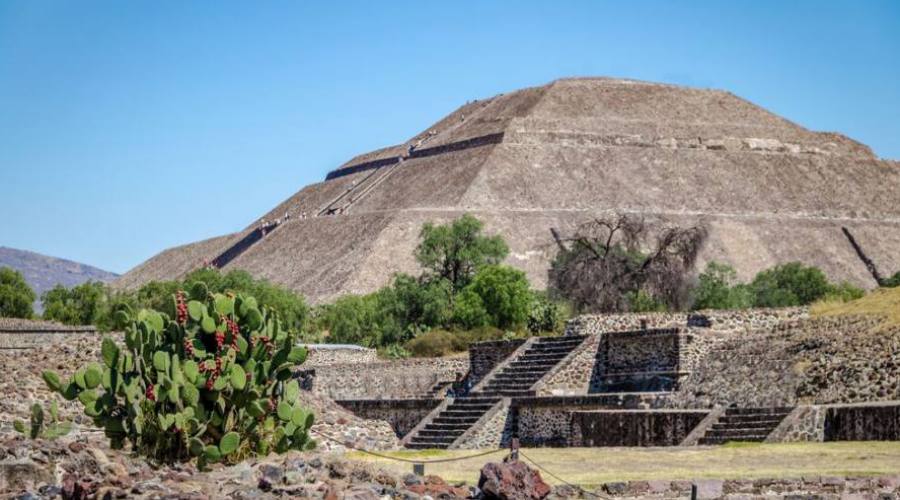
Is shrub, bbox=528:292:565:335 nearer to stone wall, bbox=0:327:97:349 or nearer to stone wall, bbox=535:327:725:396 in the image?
stone wall, bbox=0:327:97:349

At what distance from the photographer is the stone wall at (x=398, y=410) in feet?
115

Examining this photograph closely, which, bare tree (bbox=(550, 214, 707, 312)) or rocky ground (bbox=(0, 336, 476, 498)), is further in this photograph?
bare tree (bbox=(550, 214, 707, 312))

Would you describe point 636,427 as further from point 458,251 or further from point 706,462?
point 458,251

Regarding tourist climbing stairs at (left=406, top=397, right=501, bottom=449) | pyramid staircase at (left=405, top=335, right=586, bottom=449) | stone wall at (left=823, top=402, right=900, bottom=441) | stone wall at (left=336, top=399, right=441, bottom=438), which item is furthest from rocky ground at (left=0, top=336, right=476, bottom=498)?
stone wall at (left=336, top=399, right=441, bottom=438)

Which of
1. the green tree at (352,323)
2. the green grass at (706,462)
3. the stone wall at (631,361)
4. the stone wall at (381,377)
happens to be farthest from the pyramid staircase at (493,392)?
the green tree at (352,323)

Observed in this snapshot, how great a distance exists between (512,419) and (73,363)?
31.7 feet

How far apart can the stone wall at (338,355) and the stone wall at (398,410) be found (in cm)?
791

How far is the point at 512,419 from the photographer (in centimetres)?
3278

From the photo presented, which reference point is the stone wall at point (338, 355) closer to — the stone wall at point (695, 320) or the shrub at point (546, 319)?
the shrub at point (546, 319)

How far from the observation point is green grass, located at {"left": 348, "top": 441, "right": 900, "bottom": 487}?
19328 mm

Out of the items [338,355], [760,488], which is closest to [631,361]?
[338,355]

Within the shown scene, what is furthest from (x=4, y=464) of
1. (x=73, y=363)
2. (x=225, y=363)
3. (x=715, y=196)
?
(x=715, y=196)

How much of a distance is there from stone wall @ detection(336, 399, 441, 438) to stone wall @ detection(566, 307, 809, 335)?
3.99 metres

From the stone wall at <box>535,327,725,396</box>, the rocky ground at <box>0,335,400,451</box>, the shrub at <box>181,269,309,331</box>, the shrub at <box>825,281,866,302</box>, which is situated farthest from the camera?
the shrub at <box>181,269,309,331</box>
